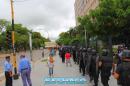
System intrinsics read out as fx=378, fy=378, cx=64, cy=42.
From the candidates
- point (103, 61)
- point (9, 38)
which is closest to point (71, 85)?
point (103, 61)

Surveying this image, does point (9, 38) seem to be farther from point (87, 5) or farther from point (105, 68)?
point (87, 5)

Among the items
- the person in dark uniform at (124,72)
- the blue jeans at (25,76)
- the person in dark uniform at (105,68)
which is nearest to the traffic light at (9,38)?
the blue jeans at (25,76)

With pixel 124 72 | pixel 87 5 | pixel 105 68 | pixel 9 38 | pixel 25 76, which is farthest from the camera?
pixel 87 5

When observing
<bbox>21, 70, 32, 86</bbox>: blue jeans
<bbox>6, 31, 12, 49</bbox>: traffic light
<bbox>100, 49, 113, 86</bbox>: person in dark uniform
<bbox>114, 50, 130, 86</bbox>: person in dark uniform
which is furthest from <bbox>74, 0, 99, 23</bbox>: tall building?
<bbox>114, 50, 130, 86</bbox>: person in dark uniform

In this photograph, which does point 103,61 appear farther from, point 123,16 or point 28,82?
point 123,16

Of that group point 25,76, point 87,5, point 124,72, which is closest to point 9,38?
point 25,76

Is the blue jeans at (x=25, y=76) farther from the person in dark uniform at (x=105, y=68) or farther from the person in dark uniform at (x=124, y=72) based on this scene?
the person in dark uniform at (x=124, y=72)

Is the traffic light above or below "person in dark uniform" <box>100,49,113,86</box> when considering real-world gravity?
above

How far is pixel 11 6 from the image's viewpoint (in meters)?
26.9

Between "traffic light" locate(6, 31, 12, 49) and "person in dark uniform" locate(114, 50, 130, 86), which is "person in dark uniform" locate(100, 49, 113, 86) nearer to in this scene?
"person in dark uniform" locate(114, 50, 130, 86)

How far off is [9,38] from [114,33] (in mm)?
11434

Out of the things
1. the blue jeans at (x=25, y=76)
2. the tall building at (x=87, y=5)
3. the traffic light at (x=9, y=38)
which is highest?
the tall building at (x=87, y=5)

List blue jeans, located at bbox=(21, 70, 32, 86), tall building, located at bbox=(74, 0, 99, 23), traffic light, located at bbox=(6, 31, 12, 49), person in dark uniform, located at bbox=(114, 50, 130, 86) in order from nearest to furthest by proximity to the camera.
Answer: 1. person in dark uniform, located at bbox=(114, 50, 130, 86)
2. blue jeans, located at bbox=(21, 70, 32, 86)
3. traffic light, located at bbox=(6, 31, 12, 49)
4. tall building, located at bbox=(74, 0, 99, 23)

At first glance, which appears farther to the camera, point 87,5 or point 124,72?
point 87,5
